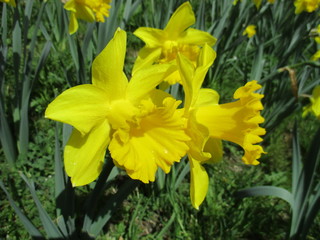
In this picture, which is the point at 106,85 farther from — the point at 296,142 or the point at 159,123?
the point at 296,142

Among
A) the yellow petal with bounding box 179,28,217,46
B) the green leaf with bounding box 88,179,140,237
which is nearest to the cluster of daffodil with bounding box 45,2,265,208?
the green leaf with bounding box 88,179,140,237

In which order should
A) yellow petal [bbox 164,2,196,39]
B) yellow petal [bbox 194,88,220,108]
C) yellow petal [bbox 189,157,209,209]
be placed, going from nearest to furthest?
1. yellow petal [bbox 189,157,209,209]
2. yellow petal [bbox 194,88,220,108]
3. yellow petal [bbox 164,2,196,39]

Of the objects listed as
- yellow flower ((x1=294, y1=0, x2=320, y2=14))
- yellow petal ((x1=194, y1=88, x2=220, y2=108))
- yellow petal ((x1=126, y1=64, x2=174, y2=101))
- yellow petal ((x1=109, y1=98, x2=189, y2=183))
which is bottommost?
yellow petal ((x1=109, y1=98, x2=189, y2=183))

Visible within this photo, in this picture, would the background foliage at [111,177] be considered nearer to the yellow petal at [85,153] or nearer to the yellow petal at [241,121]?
the yellow petal at [85,153]

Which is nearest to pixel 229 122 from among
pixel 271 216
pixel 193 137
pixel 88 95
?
pixel 193 137

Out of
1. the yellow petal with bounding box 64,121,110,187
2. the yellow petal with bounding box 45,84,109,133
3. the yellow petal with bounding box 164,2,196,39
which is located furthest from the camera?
the yellow petal with bounding box 164,2,196,39

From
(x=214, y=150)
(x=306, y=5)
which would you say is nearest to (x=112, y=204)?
(x=214, y=150)

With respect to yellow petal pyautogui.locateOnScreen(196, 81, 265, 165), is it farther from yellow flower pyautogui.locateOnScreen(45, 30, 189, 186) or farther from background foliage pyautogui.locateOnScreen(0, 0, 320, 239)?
background foliage pyautogui.locateOnScreen(0, 0, 320, 239)

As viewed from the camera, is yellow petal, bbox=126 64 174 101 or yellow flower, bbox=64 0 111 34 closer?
yellow petal, bbox=126 64 174 101

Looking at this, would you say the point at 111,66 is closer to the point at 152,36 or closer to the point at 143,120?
the point at 143,120
